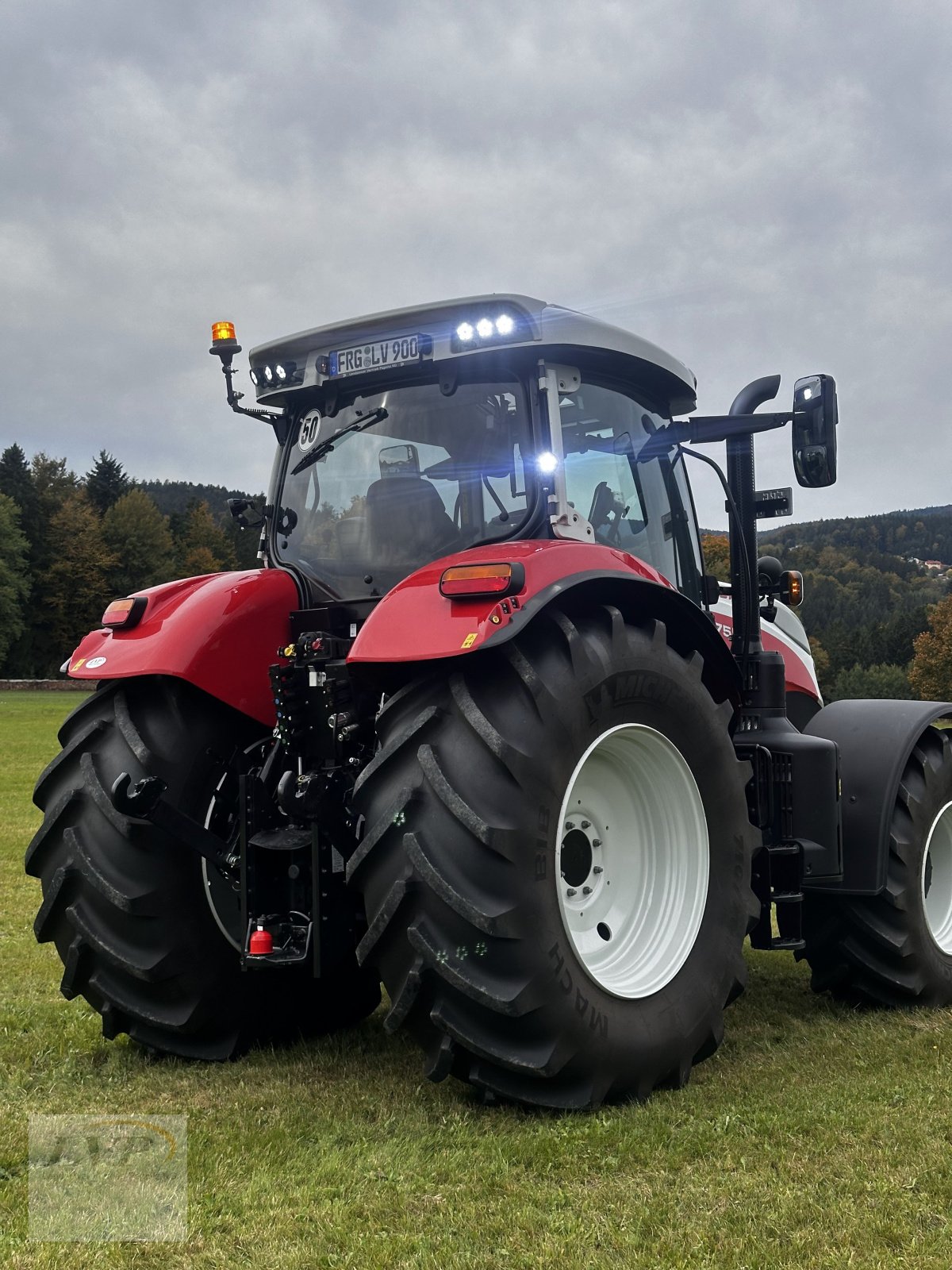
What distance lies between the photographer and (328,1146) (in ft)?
10.5

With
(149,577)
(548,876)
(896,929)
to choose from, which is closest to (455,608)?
(548,876)

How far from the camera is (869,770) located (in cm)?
495

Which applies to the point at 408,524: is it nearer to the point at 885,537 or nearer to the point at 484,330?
the point at 484,330

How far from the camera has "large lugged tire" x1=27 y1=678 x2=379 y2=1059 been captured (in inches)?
154

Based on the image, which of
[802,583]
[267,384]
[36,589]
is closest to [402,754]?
[267,384]

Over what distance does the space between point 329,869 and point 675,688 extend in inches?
49.2

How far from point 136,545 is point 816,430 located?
75179 mm

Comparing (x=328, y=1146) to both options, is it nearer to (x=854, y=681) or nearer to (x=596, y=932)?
(x=596, y=932)

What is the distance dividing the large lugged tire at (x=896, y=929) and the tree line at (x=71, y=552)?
2512 inches

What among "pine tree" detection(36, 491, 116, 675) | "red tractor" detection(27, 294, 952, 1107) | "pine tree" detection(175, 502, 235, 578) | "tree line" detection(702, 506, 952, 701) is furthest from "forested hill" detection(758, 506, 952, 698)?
"red tractor" detection(27, 294, 952, 1107)

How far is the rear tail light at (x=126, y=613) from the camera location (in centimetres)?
425

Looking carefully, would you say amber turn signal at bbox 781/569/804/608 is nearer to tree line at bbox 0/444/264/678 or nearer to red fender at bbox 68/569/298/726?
red fender at bbox 68/569/298/726

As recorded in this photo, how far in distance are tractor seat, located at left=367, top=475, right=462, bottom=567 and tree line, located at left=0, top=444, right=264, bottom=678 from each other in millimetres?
63959

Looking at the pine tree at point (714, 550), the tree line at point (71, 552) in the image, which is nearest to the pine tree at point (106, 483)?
the tree line at point (71, 552)
